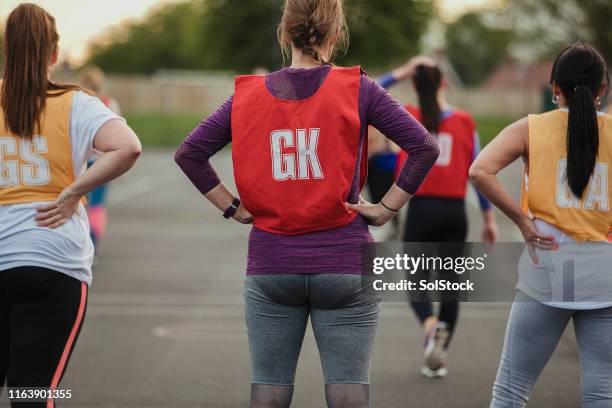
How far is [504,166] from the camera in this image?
12.6 ft

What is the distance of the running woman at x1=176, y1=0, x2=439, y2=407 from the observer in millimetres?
3240

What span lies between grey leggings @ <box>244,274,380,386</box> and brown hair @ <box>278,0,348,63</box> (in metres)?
0.76

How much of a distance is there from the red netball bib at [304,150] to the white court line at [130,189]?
15403 millimetres

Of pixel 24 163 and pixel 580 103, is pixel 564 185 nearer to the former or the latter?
pixel 580 103

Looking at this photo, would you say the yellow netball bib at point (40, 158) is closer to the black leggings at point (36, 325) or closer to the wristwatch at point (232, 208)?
the black leggings at point (36, 325)

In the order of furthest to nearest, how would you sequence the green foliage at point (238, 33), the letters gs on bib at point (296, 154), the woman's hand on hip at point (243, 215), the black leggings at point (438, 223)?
the green foliage at point (238, 33) → the black leggings at point (438, 223) → the woman's hand on hip at point (243, 215) → the letters gs on bib at point (296, 154)

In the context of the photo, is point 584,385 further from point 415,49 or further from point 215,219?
point 415,49

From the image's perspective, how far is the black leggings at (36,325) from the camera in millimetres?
3338

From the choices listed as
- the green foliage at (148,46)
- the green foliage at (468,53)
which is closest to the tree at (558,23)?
the green foliage at (468,53)

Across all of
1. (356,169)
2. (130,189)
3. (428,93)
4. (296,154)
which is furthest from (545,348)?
(130,189)

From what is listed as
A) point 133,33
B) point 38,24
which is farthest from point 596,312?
point 133,33

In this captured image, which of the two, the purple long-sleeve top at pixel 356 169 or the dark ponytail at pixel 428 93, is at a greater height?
the dark ponytail at pixel 428 93

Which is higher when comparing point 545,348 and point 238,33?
point 238,33

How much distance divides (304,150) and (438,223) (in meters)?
3.13
